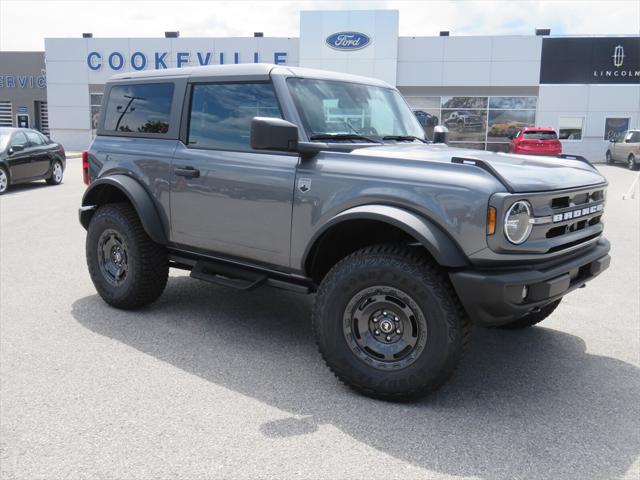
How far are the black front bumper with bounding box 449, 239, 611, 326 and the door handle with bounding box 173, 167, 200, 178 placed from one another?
2.17 meters

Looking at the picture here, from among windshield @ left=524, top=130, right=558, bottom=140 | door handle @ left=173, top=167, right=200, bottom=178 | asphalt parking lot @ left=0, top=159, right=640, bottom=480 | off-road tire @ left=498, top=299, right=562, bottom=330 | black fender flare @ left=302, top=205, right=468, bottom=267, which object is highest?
windshield @ left=524, top=130, right=558, bottom=140

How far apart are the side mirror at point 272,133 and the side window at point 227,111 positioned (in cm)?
50

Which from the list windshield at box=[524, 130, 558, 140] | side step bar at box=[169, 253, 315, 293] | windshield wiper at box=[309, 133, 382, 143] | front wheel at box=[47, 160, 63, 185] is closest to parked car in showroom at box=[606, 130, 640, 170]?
windshield at box=[524, 130, 558, 140]

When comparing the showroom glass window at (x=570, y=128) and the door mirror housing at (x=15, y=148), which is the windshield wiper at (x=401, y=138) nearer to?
the door mirror housing at (x=15, y=148)

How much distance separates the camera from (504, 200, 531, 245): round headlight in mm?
3223

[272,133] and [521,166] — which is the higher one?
[272,133]

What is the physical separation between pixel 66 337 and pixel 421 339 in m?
2.81

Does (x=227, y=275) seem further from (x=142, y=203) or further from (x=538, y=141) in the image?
(x=538, y=141)

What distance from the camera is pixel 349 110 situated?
4.47 metres

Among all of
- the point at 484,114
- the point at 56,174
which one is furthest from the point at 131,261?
the point at 484,114

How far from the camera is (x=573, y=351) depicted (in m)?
4.50

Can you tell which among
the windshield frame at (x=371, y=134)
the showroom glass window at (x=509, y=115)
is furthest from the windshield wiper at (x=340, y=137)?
the showroom glass window at (x=509, y=115)

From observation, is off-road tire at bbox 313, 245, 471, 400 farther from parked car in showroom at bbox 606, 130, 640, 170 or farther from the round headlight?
parked car in showroom at bbox 606, 130, 640, 170

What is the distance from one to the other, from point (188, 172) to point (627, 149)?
25.0m
